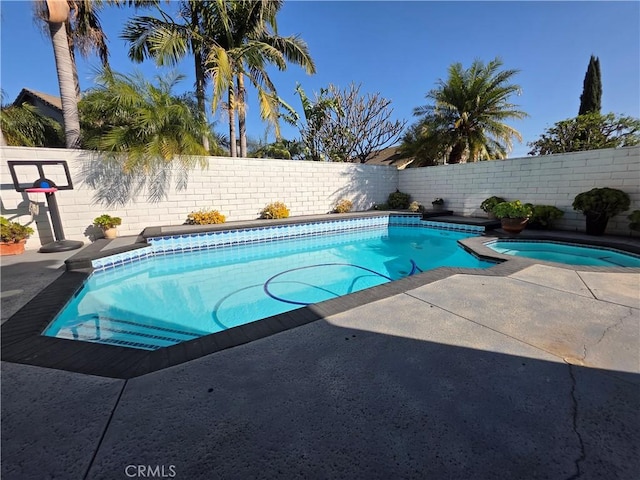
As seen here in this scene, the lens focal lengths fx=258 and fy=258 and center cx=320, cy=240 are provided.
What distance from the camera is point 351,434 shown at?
1.32m

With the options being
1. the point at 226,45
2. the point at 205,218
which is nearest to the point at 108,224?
the point at 205,218

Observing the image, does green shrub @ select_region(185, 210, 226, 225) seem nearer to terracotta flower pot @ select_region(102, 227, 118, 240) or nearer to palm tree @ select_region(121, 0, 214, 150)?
terracotta flower pot @ select_region(102, 227, 118, 240)

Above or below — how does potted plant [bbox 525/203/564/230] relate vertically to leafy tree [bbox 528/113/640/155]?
below

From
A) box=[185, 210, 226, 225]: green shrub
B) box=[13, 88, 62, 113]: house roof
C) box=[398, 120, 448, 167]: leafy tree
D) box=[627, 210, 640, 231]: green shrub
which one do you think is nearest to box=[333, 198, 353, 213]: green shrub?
box=[398, 120, 448, 167]: leafy tree

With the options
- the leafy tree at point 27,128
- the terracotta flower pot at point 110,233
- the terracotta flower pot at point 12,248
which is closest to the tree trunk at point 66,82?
the leafy tree at point 27,128

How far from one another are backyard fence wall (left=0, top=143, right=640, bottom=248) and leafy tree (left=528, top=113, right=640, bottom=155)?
10.7 m

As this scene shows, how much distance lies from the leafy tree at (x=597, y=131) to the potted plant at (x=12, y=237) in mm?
23562

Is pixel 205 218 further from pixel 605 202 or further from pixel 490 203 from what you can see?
pixel 605 202

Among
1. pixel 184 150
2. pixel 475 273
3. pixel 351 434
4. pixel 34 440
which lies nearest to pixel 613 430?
pixel 351 434

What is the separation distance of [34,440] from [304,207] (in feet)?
30.9

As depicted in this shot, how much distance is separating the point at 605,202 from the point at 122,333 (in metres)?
9.88

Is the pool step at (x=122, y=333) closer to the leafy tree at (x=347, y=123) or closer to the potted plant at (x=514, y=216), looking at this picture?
the potted plant at (x=514, y=216)

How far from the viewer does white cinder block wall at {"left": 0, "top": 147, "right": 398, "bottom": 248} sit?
6060 mm

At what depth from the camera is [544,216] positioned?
747 cm
